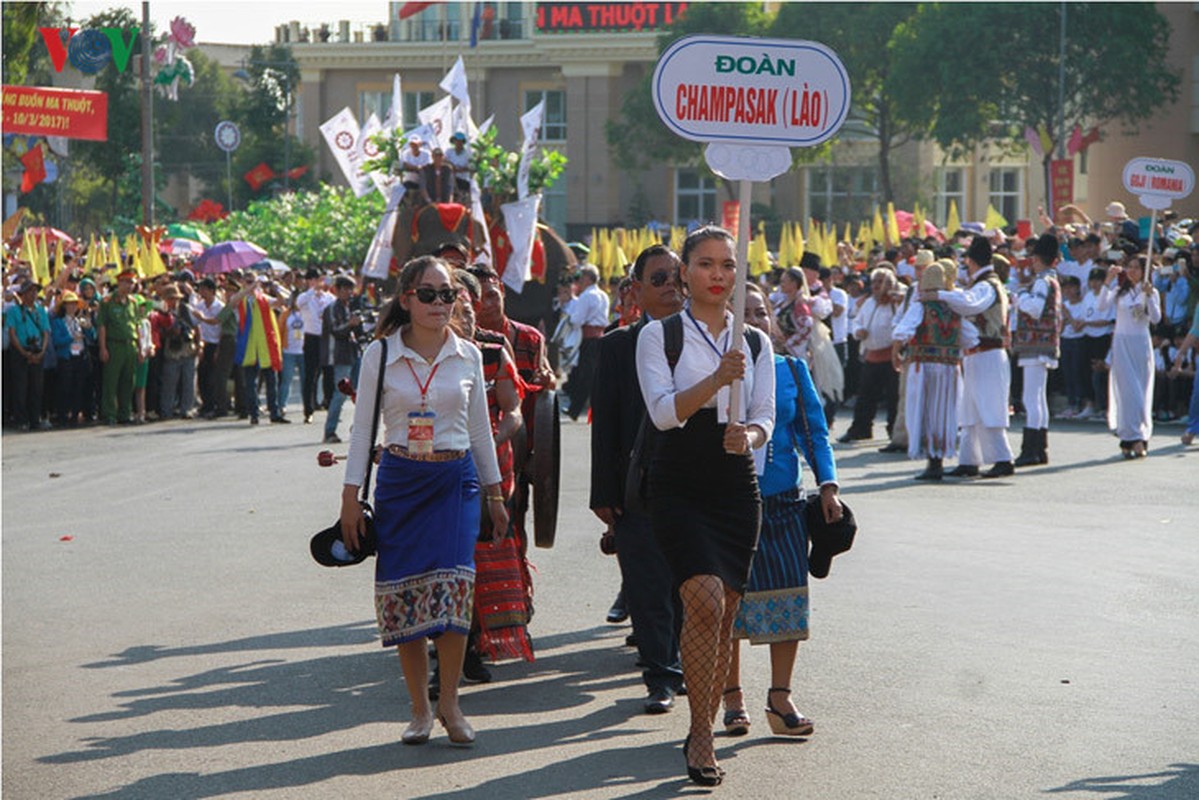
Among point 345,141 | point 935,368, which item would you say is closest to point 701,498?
point 935,368

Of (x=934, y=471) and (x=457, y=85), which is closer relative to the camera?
(x=934, y=471)

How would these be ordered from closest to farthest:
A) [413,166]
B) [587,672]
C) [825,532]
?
[825,532]
[587,672]
[413,166]

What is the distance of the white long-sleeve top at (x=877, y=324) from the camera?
65.9 feet

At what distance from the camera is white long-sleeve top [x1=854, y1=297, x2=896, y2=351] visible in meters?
20.1

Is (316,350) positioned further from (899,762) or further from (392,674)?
(899,762)

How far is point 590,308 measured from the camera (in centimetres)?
2484

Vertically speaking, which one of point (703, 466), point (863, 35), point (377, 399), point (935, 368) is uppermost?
point (863, 35)

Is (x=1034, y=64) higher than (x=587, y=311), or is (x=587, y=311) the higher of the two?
(x=1034, y=64)

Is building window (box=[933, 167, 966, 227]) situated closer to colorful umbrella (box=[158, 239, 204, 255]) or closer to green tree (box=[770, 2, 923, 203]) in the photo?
green tree (box=[770, 2, 923, 203])

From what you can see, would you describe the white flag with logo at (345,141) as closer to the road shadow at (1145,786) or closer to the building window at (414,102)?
the road shadow at (1145,786)

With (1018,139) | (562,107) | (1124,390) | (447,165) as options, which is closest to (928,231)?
(447,165)

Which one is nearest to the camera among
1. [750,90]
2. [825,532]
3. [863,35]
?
[750,90]

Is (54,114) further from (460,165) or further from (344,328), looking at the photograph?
(344,328)

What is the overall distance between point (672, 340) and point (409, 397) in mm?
1126
